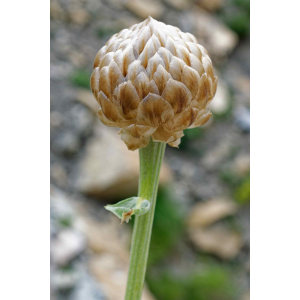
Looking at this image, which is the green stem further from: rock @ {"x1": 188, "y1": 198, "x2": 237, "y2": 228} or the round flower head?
rock @ {"x1": 188, "y1": 198, "x2": 237, "y2": 228}

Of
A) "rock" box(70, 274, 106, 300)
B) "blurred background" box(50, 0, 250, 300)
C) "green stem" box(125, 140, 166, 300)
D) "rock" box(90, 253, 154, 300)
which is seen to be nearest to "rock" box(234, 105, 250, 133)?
"blurred background" box(50, 0, 250, 300)

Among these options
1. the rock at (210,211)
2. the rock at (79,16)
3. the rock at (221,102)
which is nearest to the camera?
the rock at (210,211)

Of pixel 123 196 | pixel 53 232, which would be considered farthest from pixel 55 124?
pixel 53 232

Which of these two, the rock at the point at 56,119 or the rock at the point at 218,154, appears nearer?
the rock at the point at 56,119

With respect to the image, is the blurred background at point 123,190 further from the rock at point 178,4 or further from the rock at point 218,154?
the rock at point 178,4

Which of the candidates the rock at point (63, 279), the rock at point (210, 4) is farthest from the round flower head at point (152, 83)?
the rock at point (210, 4)

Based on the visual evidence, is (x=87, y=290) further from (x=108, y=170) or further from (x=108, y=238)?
(x=108, y=170)
